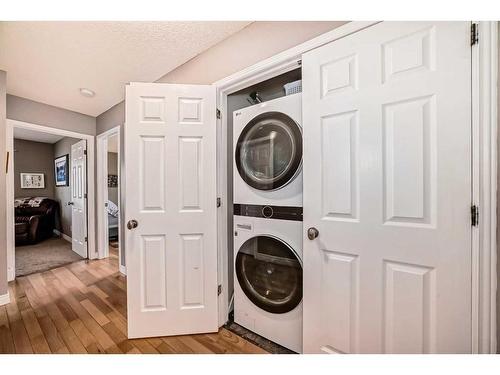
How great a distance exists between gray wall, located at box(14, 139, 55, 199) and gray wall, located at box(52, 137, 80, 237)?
212mm

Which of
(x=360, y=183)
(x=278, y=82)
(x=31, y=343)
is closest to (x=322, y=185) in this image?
(x=360, y=183)

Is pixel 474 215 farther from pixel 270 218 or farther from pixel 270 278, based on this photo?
pixel 270 278

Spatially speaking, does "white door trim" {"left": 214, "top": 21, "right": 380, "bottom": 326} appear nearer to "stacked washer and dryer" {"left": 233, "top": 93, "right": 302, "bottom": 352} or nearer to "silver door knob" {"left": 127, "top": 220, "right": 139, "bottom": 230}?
"stacked washer and dryer" {"left": 233, "top": 93, "right": 302, "bottom": 352}

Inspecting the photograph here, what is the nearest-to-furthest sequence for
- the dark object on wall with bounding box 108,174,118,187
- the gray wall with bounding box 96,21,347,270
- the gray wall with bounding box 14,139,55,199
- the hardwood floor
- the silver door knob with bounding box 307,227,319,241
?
the silver door knob with bounding box 307,227,319,241, the gray wall with bounding box 96,21,347,270, the hardwood floor, the gray wall with bounding box 14,139,55,199, the dark object on wall with bounding box 108,174,118,187

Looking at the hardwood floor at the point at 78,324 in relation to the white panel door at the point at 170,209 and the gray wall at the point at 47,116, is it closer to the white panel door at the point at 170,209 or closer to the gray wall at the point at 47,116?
the white panel door at the point at 170,209

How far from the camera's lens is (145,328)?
1533mm

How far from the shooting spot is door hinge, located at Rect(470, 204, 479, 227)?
0.83 meters

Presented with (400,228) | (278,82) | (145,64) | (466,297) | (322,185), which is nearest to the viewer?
(466,297)

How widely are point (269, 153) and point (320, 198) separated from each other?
47 centimetres

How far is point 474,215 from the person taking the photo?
32.8 inches

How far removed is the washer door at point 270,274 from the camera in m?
1.35

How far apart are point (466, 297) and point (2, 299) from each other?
137 inches

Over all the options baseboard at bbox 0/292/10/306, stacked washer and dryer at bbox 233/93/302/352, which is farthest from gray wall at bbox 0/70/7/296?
stacked washer and dryer at bbox 233/93/302/352
